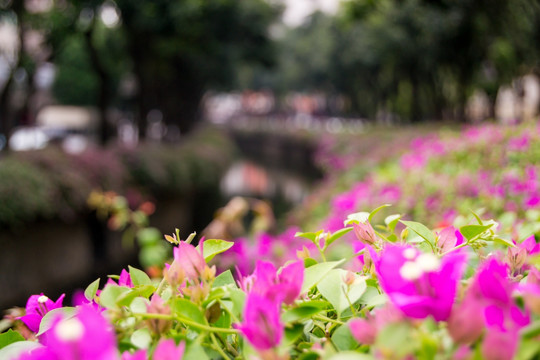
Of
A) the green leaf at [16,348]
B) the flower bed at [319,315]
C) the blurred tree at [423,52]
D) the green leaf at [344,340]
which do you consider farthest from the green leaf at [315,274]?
the blurred tree at [423,52]

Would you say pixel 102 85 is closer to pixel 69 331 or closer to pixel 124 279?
pixel 124 279

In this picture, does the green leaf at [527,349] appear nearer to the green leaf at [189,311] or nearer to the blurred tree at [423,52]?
the green leaf at [189,311]

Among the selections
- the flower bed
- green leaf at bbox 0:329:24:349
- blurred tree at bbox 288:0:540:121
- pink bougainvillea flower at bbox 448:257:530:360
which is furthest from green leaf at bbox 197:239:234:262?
blurred tree at bbox 288:0:540:121

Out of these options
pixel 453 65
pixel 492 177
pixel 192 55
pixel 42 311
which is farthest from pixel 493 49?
pixel 42 311

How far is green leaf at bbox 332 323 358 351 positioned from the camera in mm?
893

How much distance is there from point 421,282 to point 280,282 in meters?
0.24

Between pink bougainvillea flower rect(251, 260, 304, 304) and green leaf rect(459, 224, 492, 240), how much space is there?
1.20 ft

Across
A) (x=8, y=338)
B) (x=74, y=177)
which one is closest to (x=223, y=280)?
(x=8, y=338)

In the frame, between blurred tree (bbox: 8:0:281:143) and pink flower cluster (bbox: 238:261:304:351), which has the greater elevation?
blurred tree (bbox: 8:0:281:143)

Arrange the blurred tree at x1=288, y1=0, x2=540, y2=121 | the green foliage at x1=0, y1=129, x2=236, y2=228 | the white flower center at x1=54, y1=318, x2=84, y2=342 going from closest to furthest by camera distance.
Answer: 1. the white flower center at x1=54, y1=318, x2=84, y2=342
2. the green foliage at x1=0, y1=129, x2=236, y2=228
3. the blurred tree at x1=288, y1=0, x2=540, y2=121

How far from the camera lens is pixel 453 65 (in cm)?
1634

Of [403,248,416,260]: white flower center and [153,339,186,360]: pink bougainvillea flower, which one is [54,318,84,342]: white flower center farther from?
[403,248,416,260]: white flower center

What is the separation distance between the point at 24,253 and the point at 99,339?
757cm

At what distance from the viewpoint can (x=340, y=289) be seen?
1.04m
